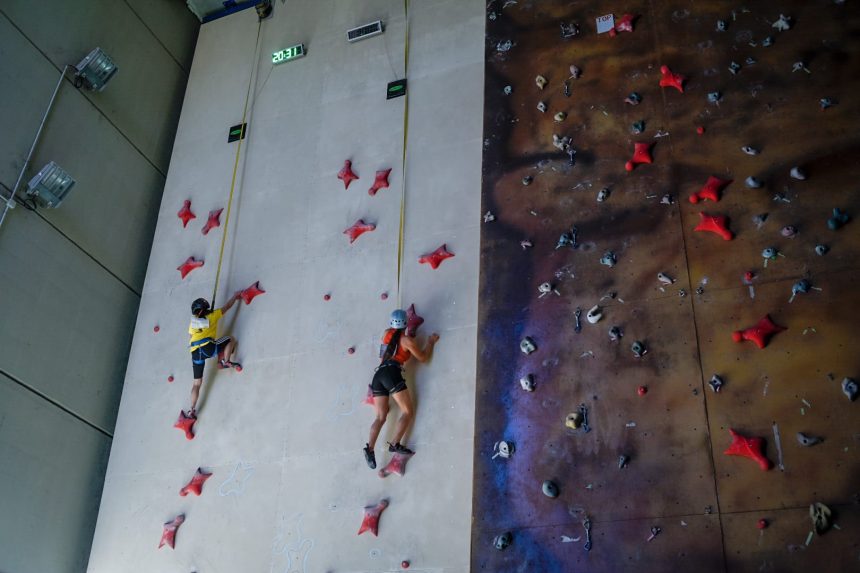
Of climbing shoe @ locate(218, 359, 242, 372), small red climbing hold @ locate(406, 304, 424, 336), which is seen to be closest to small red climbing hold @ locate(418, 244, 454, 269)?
small red climbing hold @ locate(406, 304, 424, 336)

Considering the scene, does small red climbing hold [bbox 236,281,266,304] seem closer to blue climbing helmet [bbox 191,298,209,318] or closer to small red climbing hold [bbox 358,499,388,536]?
blue climbing helmet [bbox 191,298,209,318]

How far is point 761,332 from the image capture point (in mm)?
5074

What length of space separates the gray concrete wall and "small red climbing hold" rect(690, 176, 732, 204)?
17.1 ft

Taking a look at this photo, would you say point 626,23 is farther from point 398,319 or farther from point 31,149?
point 31,149

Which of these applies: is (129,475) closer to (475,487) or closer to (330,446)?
(330,446)

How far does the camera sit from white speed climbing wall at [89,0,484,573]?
5.73m

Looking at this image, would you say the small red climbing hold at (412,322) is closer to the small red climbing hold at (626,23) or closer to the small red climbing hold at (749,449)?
the small red climbing hold at (749,449)

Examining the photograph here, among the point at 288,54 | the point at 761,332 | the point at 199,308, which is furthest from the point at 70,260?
the point at 761,332

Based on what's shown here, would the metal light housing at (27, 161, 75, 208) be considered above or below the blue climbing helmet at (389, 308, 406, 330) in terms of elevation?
above

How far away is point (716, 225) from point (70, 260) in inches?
214

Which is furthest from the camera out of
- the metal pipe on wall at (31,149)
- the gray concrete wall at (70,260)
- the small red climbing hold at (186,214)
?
the small red climbing hold at (186,214)

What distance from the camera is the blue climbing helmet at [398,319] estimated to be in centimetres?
582

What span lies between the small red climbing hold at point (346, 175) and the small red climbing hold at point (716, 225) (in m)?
3.02

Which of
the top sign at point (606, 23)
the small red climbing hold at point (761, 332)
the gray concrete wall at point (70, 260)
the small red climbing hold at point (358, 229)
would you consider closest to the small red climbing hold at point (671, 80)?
the top sign at point (606, 23)
